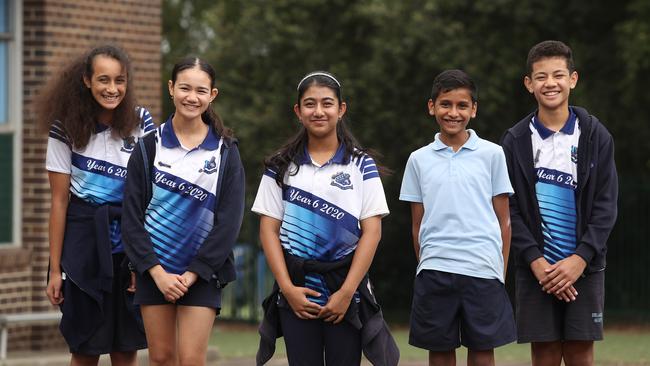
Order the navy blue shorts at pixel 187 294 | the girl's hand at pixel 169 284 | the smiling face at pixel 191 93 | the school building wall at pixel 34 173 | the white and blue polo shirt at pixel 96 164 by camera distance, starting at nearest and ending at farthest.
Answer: the girl's hand at pixel 169 284, the navy blue shorts at pixel 187 294, the smiling face at pixel 191 93, the white and blue polo shirt at pixel 96 164, the school building wall at pixel 34 173

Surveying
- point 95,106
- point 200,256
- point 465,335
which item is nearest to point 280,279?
point 200,256

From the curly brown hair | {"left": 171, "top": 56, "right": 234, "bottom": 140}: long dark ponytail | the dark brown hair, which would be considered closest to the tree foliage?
the dark brown hair

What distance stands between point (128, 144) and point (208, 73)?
2.34 ft

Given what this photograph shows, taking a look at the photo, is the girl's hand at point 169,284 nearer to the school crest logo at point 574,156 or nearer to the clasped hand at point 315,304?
the clasped hand at point 315,304

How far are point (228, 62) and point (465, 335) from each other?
659 inches

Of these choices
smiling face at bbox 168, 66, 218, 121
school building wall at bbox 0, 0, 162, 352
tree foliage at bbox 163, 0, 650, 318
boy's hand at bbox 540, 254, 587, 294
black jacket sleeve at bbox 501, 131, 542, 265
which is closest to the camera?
smiling face at bbox 168, 66, 218, 121

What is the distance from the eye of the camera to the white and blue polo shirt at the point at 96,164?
23.5ft

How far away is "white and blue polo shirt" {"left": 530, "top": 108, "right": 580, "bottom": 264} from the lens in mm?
7078

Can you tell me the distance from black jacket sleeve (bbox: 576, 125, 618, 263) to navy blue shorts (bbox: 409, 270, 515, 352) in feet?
1.78

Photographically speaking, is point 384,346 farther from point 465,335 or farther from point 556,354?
point 556,354

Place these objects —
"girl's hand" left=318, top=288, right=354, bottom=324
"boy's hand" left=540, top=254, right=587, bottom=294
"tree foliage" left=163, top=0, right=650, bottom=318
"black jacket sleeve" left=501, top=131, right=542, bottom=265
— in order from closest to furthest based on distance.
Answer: "girl's hand" left=318, top=288, right=354, bottom=324, "boy's hand" left=540, top=254, right=587, bottom=294, "black jacket sleeve" left=501, top=131, right=542, bottom=265, "tree foliage" left=163, top=0, right=650, bottom=318

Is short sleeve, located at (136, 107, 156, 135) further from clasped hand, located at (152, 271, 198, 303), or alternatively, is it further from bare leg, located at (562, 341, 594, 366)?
bare leg, located at (562, 341, 594, 366)

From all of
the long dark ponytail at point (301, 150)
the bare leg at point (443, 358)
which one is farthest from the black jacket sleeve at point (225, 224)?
the bare leg at point (443, 358)

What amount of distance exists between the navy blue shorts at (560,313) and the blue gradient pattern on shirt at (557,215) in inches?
6.9
